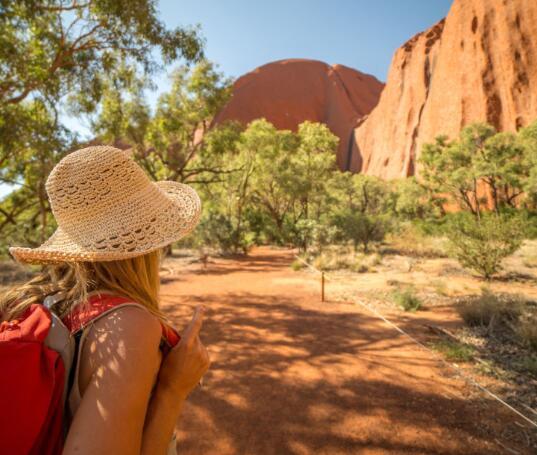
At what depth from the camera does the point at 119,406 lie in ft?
2.21

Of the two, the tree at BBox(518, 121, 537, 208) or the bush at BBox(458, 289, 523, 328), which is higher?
the tree at BBox(518, 121, 537, 208)

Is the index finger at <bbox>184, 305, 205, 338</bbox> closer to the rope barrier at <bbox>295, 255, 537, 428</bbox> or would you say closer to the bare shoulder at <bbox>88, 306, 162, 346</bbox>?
the bare shoulder at <bbox>88, 306, 162, 346</bbox>

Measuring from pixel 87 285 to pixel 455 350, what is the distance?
4.50m

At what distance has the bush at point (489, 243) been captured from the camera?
27.9 ft

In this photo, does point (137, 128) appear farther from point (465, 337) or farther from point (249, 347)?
point (465, 337)

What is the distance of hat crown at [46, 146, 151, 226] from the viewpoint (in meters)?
0.92

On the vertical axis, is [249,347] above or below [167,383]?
below

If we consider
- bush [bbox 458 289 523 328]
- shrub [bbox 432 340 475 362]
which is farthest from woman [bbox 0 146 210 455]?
bush [bbox 458 289 523 328]

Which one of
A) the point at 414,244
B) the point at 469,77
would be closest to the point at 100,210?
the point at 414,244

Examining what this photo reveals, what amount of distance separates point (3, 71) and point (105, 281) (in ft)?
26.6

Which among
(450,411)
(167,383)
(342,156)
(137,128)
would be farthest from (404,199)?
(342,156)

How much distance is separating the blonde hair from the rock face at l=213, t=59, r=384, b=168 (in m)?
53.1

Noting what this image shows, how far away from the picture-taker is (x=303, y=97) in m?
59.3

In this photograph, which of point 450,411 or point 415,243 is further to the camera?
point 415,243
